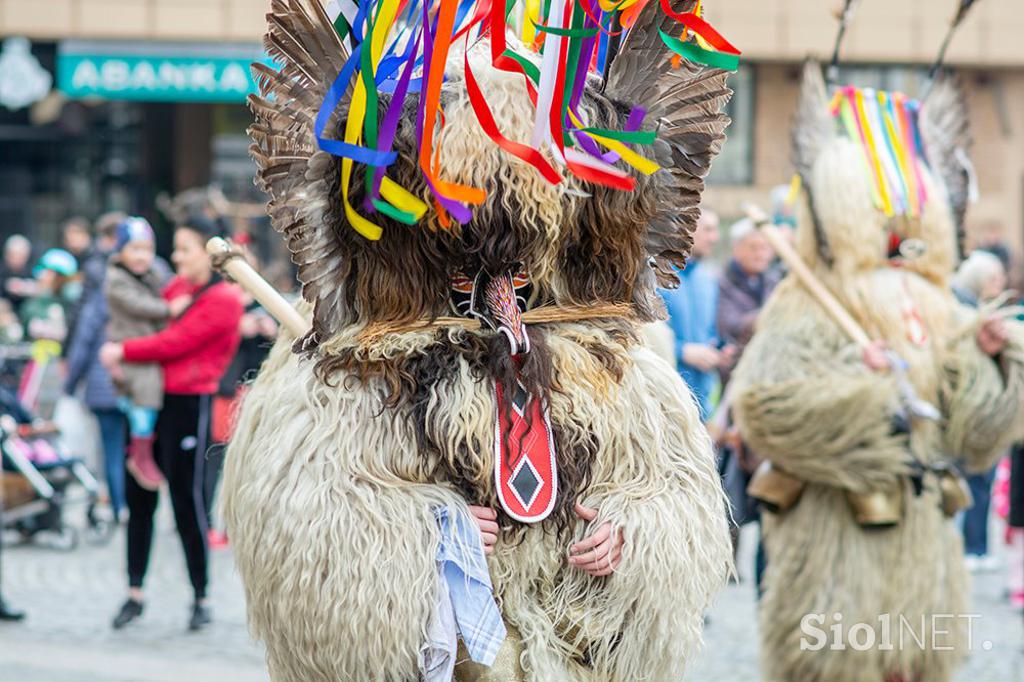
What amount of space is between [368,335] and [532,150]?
0.54 m

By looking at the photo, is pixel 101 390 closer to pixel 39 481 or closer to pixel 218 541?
pixel 39 481

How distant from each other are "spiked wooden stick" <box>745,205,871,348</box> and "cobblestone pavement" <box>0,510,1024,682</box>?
1172mm

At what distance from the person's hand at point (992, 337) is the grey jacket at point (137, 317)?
12.5 feet

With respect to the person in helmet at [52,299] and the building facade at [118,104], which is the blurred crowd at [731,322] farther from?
the building facade at [118,104]

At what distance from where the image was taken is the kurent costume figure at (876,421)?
17.6 ft

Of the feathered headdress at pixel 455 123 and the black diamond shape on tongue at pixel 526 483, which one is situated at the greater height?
the feathered headdress at pixel 455 123

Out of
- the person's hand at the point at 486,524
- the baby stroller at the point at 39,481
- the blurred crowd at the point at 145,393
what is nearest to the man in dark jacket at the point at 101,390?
the blurred crowd at the point at 145,393

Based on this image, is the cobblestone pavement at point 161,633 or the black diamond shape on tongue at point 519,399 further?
the cobblestone pavement at point 161,633

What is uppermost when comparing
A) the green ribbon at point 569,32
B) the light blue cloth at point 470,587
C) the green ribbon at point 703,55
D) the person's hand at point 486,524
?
the green ribbon at point 569,32

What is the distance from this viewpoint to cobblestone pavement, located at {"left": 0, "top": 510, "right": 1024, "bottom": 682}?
6.27 metres

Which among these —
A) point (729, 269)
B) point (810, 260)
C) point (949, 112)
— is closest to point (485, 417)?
point (810, 260)

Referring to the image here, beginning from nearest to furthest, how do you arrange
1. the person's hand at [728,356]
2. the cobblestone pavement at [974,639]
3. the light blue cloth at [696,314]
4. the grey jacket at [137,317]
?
1. the cobblestone pavement at [974,639]
2. the person's hand at [728,356]
3. the grey jacket at [137,317]
4. the light blue cloth at [696,314]

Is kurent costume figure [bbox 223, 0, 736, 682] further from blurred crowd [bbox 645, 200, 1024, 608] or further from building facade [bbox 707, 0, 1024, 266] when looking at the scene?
building facade [bbox 707, 0, 1024, 266]

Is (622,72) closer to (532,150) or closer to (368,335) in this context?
(532,150)
